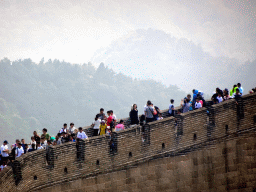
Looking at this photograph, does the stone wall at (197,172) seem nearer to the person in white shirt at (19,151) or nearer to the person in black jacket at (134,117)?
the person in black jacket at (134,117)

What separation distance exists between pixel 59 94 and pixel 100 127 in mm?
143204

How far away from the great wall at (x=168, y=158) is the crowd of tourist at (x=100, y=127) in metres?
0.62

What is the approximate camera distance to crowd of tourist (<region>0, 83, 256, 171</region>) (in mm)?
16766

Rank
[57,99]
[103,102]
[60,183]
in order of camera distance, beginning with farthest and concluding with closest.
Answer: [103,102]
[57,99]
[60,183]

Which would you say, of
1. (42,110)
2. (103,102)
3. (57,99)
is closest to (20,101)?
(42,110)

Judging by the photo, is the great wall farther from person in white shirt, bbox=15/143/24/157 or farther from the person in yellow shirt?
person in white shirt, bbox=15/143/24/157

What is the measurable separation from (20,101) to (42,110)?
26.4ft

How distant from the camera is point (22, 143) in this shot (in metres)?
17.2

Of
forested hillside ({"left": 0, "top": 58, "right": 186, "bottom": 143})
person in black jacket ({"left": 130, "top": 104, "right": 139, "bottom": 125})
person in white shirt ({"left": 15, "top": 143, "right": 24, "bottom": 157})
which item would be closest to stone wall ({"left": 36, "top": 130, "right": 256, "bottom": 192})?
person in black jacket ({"left": 130, "top": 104, "right": 139, "bottom": 125})

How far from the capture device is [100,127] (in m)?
Result: 17.9

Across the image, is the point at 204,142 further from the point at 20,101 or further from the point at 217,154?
the point at 20,101

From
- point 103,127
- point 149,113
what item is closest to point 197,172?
point 149,113

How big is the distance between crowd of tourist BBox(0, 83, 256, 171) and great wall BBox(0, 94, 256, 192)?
62 cm

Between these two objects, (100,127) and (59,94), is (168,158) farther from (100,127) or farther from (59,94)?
(59,94)
